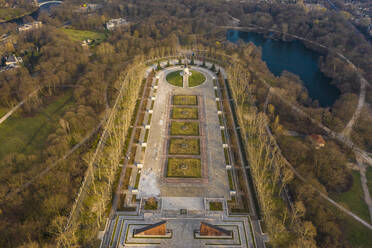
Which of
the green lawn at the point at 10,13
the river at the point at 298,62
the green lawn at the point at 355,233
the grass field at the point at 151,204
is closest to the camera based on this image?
the green lawn at the point at 355,233

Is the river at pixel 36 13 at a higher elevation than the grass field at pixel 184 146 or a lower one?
higher

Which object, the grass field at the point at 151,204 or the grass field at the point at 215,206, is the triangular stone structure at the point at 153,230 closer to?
the grass field at the point at 151,204

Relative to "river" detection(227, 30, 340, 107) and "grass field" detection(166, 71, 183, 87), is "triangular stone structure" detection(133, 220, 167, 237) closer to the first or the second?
"grass field" detection(166, 71, 183, 87)

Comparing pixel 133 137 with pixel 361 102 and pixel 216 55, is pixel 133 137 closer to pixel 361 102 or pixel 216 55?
pixel 216 55

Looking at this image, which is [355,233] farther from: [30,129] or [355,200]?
[30,129]

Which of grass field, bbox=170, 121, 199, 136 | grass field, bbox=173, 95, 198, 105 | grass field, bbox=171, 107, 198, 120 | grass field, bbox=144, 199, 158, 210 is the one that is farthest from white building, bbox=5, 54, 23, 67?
grass field, bbox=144, 199, 158, 210

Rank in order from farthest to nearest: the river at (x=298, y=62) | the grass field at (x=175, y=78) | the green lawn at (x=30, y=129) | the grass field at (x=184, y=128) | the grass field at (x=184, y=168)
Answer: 1. the river at (x=298, y=62)
2. the grass field at (x=175, y=78)
3. the grass field at (x=184, y=128)
4. the green lawn at (x=30, y=129)
5. the grass field at (x=184, y=168)

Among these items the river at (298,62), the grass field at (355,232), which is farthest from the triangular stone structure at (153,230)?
the river at (298,62)
